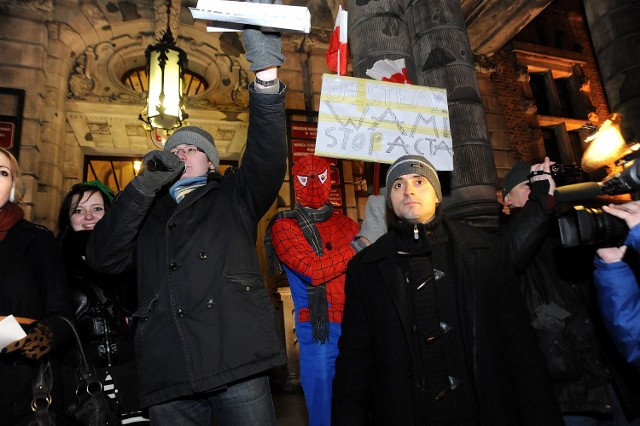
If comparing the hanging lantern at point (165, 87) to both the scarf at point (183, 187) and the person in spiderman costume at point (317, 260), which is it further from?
the scarf at point (183, 187)

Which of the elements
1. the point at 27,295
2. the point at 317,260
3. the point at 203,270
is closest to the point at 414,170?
the point at 317,260

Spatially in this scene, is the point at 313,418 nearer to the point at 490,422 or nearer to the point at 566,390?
the point at 490,422

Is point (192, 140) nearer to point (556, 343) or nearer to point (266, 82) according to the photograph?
point (266, 82)

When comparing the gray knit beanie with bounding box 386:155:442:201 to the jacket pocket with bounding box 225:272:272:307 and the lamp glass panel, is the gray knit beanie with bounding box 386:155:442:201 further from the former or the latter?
the lamp glass panel

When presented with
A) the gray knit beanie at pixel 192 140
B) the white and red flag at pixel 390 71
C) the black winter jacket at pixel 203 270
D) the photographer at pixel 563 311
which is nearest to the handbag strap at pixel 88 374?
the black winter jacket at pixel 203 270

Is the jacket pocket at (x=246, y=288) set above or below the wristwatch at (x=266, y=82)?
below

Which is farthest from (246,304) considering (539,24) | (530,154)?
(539,24)

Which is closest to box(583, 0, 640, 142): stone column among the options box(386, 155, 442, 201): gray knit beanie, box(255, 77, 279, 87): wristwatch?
box(386, 155, 442, 201): gray knit beanie

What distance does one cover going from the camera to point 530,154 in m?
10.8

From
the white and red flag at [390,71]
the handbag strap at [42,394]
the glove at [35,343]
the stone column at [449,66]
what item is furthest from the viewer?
the stone column at [449,66]

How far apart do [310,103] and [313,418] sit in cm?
678

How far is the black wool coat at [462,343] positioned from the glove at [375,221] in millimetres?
786

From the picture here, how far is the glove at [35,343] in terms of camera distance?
1826 millimetres

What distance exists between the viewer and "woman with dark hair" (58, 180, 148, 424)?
2316 mm
